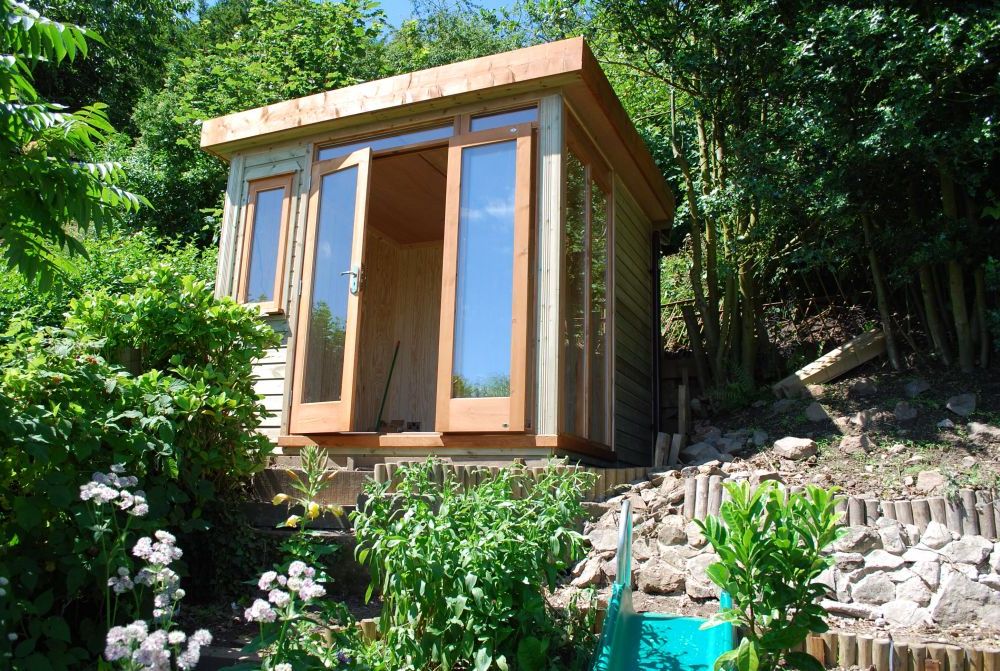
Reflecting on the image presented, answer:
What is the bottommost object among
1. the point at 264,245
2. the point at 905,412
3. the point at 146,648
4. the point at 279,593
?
the point at 146,648

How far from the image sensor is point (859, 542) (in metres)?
3.90

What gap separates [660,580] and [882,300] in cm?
449

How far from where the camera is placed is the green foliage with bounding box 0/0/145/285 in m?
2.62

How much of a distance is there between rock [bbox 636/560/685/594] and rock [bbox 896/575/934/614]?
97cm

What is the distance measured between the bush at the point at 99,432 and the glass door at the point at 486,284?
1.27 m

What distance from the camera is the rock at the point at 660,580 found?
373 centimetres

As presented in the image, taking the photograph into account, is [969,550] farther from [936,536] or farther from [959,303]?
[959,303]

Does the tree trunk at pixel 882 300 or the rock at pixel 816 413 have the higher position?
the tree trunk at pixel 882 300

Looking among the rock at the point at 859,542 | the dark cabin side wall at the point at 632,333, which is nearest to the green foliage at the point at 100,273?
the dark cabin side wall at the point at 632,333

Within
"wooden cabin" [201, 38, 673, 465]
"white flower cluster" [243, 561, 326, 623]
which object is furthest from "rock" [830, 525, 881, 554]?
"white flower cluster" [243, 561, 326, 623]

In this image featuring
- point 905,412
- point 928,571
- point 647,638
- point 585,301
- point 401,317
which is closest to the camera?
point 647,638

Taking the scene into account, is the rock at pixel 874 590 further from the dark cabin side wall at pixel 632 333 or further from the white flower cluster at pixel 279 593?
the dark cabin side wall at pixel 632 333

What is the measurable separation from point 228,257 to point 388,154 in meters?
1.66

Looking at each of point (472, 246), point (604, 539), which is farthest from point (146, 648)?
point (472, 246)
